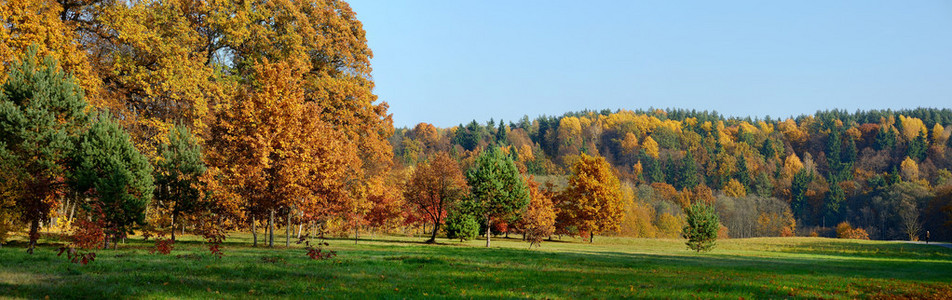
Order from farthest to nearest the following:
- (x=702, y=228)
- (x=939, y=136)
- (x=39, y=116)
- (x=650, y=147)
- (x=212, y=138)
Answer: (x=650, y=147) → (x=939, y=136) → (x=702, y=228) → (x=212, y=138) → (x=39, y=116)

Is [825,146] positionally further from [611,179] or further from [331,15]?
[331,15]

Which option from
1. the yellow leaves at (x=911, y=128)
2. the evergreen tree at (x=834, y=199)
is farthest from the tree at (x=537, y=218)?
the yellow leaves at (x=911, y=128)

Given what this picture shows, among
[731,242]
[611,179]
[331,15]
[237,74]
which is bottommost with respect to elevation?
[731,242]

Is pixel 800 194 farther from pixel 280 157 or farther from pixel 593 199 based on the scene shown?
pixel 280 157

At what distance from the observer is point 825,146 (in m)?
199

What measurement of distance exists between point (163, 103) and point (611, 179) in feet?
167

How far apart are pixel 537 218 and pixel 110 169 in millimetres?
32377

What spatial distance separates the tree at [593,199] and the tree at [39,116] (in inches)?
A: 1964

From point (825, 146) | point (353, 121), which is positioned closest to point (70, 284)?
point (353, 121)

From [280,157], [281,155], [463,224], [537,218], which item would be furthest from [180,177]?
[463,224]

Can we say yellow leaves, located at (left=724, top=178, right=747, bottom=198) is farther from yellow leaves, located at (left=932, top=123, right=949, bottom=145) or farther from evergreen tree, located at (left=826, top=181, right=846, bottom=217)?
yellow leaves, located at (left=932, top=123, right=949, bottom=145)

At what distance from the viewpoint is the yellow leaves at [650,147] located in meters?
192

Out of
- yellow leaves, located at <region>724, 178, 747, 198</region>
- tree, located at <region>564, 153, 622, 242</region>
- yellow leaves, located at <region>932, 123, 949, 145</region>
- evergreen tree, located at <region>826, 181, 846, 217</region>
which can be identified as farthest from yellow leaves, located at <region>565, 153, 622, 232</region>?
yellow leaves, located at <region>932, 123, 949, 145</region>

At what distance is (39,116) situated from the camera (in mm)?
25781
